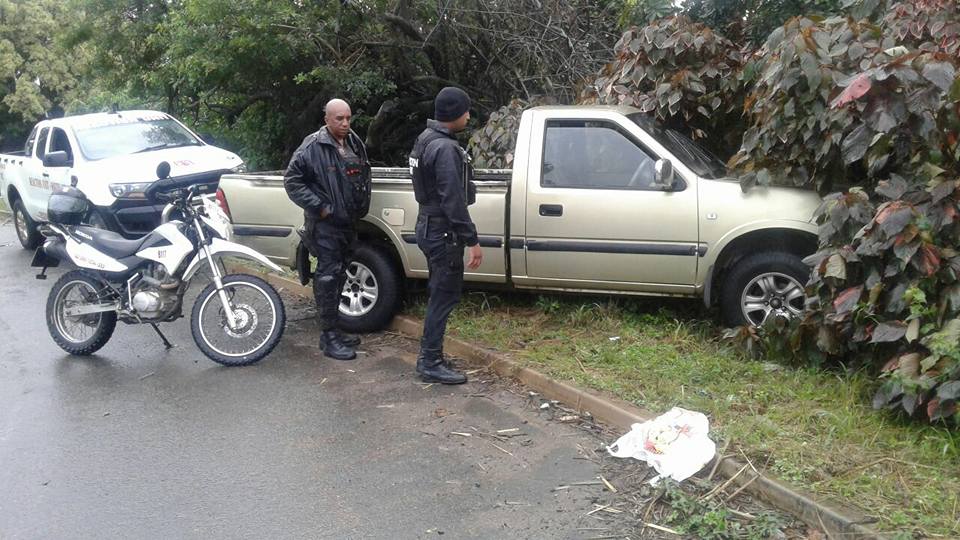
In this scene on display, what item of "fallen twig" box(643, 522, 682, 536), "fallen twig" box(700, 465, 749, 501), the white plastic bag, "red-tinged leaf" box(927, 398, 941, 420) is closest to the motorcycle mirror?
the white plastic bag

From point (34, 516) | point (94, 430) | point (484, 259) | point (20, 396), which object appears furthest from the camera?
point (484, 259)

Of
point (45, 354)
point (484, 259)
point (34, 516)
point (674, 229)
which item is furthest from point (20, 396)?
point (674, 229)

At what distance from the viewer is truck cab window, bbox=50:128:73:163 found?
35.7 ft

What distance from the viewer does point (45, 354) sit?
6965 mm

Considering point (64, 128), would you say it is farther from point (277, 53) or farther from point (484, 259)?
point (484, 259)

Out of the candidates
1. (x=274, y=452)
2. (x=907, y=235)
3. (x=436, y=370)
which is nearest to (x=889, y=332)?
(x=907, y=235)

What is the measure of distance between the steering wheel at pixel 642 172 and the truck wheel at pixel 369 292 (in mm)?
2063

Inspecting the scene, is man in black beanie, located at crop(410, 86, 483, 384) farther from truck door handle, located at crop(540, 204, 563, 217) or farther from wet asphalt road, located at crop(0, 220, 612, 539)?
truck door handle, located at crop(540, 204, 563, 217)

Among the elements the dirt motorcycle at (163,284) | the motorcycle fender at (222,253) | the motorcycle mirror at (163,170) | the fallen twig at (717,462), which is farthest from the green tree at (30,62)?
the fallen twig at (717,462)

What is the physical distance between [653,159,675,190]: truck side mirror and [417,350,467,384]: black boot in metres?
1.90

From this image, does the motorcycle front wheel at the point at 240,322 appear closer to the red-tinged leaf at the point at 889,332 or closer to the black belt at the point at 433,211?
the black belt at the point at 433,211

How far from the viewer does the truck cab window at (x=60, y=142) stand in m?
10.9

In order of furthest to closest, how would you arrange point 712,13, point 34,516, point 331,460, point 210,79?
point 210,79 → point 712,13 → point 331,460 → point 34,516

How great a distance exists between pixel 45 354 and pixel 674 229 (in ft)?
16.4
